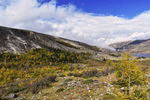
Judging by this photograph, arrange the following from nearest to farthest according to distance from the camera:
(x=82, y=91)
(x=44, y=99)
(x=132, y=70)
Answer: (x=132, y=70) → (x=44, y=99) → (x=82, y=91)

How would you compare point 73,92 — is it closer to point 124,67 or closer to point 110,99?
point 110,99

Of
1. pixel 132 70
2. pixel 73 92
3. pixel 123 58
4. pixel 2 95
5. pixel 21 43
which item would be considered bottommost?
pixel 2 95

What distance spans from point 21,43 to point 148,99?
6926 cm

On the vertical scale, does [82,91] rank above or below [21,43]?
below

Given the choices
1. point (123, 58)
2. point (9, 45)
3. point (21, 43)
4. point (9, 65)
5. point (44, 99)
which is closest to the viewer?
point (123, 58)

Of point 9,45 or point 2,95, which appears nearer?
point 2,95

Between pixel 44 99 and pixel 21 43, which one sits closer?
pixel 44 99

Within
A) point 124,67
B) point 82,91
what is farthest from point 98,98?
point 124,67

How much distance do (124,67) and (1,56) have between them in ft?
176

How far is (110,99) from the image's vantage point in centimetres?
1024

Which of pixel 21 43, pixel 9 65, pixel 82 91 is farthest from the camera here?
pixel 21 43

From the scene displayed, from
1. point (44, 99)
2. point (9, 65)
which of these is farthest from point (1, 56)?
point (44, 99)

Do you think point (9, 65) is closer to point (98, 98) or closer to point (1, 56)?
point (1, 56)

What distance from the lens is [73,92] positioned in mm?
12516
